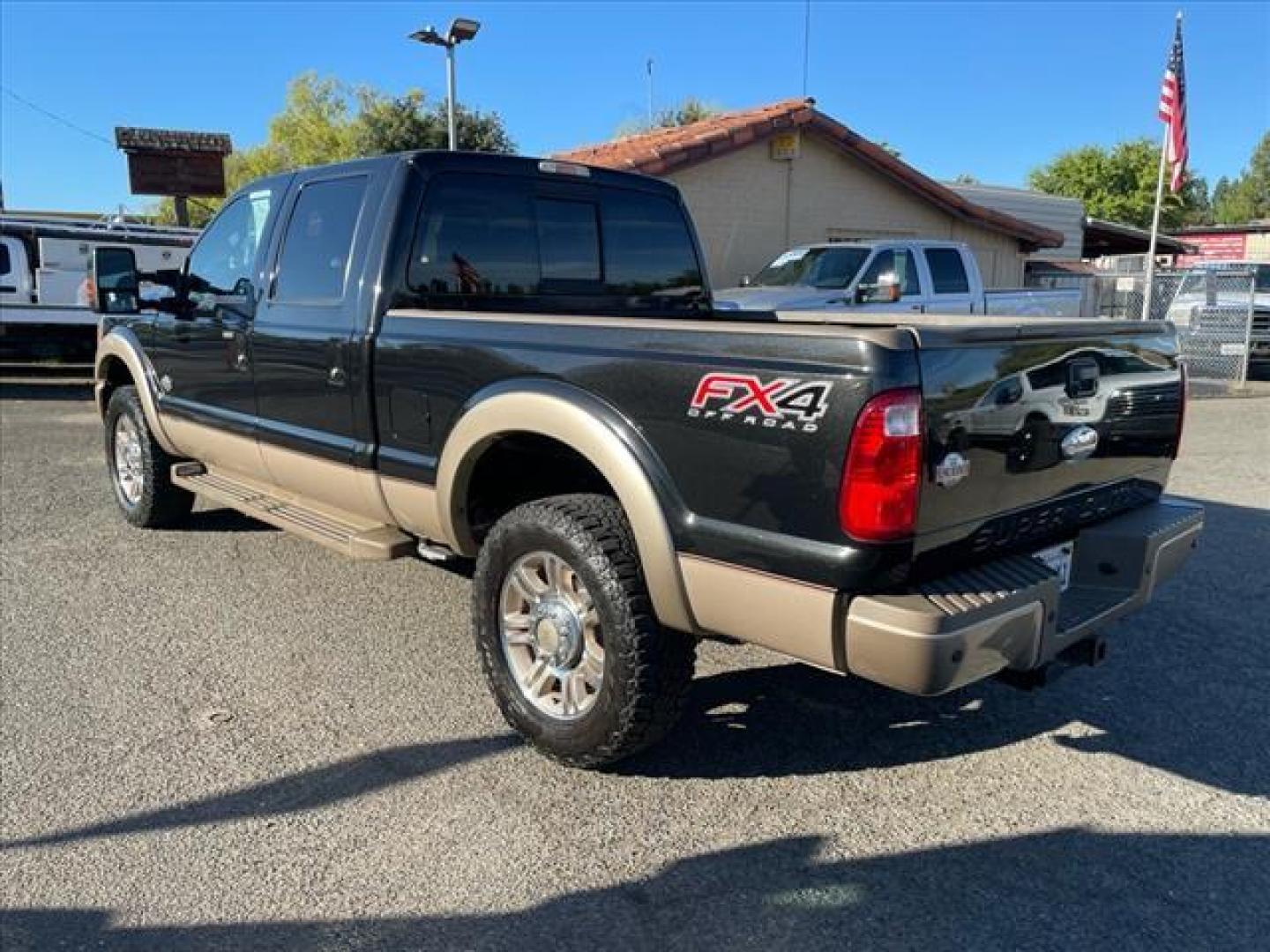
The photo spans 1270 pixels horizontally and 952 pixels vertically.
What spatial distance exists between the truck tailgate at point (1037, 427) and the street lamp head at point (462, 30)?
13340 mm

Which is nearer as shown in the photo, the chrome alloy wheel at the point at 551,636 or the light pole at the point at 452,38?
the chrome alloy wheel at the point at 551,636

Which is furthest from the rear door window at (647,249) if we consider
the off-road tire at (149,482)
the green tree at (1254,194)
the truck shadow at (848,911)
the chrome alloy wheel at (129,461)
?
the green tree at (1254,194)

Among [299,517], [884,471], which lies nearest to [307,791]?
[299,517]

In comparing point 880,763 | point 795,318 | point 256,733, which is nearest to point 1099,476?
point 880,763

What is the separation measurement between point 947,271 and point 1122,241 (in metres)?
20.3

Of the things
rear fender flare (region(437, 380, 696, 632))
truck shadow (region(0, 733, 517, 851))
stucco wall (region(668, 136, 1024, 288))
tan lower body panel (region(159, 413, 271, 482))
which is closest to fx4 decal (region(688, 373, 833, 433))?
rear fender flare (region(437, 380, 696, 632))

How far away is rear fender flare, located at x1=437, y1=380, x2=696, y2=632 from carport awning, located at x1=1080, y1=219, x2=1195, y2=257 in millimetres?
25713

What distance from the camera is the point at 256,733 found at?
372 centimetres

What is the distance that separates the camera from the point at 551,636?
3.48 metres

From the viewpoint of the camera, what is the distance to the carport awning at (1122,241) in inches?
1058

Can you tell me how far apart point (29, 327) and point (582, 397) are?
1394 centimetres

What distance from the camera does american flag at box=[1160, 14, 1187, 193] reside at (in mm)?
15070

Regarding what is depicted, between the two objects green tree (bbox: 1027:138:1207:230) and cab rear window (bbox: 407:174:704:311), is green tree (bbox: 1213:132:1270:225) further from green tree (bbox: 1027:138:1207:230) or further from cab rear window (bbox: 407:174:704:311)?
cab rear window (bbox: 407:174:704:311)

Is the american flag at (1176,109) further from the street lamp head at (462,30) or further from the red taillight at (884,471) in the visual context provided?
the red taillight at (884,471)
